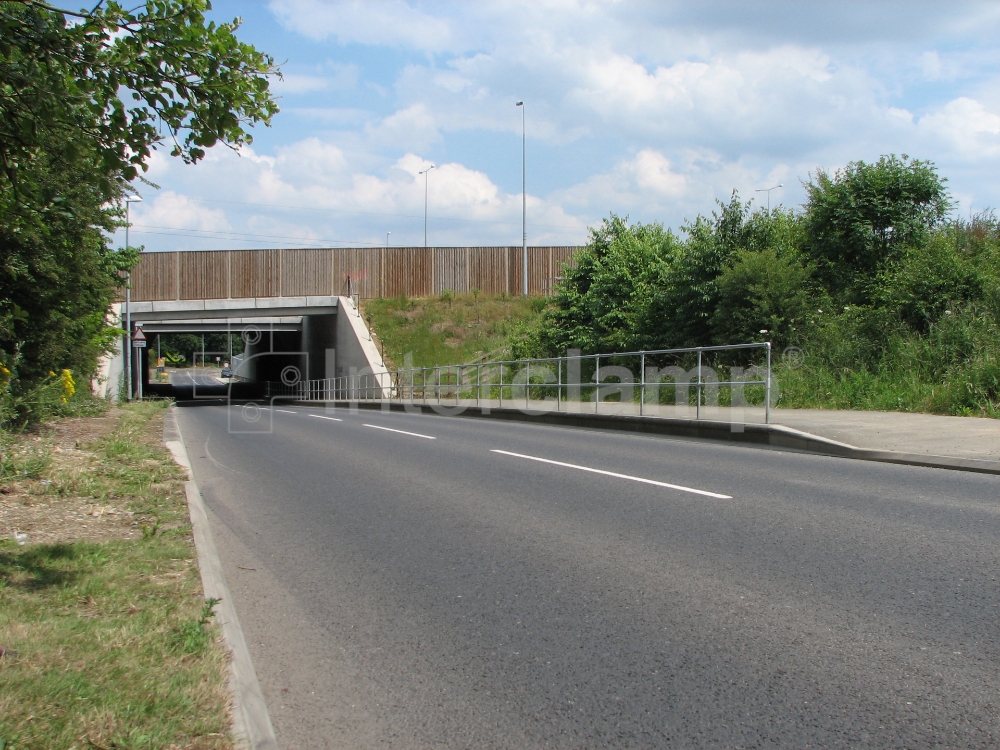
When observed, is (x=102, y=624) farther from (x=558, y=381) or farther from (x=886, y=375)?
(x=558, y=381)

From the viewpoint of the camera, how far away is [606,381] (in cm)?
1852

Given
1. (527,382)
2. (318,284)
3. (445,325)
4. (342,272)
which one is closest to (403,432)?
(527,382)

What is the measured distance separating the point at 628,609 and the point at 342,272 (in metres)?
46.9

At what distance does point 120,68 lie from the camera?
4.53 m

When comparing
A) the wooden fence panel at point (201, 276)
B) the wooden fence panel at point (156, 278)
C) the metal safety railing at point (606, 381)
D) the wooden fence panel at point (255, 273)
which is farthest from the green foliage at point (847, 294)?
the wooden fence panel at point (156, 278)

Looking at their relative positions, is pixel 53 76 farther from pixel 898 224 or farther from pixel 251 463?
pixel 898 224

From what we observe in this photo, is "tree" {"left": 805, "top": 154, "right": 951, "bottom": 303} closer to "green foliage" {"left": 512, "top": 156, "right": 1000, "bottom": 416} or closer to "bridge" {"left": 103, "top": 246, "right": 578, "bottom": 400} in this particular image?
"green foliage" {"left": 512, "top": 156, "right": 1000, "bottom": 416}

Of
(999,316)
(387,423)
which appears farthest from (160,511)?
(999,316)

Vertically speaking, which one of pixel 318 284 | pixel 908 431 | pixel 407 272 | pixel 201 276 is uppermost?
pixel 407 272

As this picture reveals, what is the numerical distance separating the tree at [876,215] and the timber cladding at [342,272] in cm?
2331

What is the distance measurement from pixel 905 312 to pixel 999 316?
2546 millimetres

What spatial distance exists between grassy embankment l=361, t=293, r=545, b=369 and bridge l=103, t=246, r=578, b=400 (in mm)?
1378

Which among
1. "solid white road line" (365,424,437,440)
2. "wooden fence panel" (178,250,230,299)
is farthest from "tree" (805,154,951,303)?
"wooden fence panel" (178,250,230,299)

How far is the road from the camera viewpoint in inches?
128
